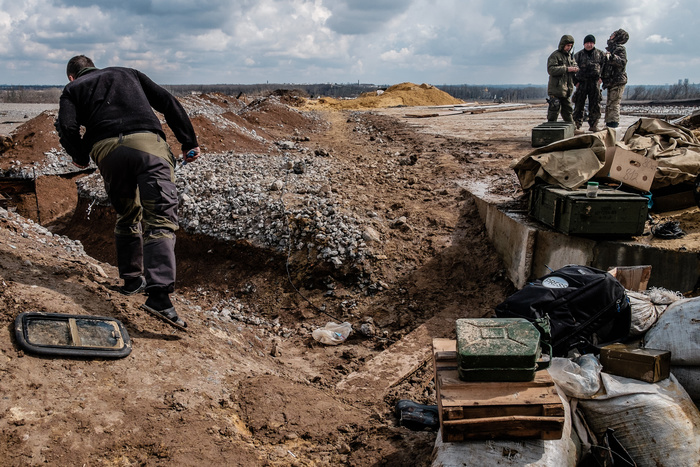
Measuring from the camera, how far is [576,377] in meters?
2.65

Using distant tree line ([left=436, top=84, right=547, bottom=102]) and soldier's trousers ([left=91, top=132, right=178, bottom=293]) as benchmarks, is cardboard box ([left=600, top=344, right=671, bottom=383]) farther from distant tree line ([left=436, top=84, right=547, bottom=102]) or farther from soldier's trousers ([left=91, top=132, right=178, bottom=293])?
distant tree line ([left=436, top=84, right=547, bottom=102])

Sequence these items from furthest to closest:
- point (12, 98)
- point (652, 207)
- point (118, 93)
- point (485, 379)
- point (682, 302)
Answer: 1. point (12, 98)
2. point (652, 207)
3. point (118, 93)
4. point (682, 302)
5. point (485, 379)

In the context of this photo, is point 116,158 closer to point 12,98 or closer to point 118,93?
point 118,93

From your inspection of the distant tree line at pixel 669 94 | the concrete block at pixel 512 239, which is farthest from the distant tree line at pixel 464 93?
the concrete block at pixel 512 239

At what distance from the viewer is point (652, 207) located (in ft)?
16.6

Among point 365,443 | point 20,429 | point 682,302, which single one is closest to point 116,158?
point 20,429

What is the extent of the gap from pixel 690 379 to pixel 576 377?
2.36ft

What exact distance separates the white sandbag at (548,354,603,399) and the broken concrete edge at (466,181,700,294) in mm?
1387

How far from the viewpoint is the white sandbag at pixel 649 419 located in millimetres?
2508

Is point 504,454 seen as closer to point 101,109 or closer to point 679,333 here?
point 679,333

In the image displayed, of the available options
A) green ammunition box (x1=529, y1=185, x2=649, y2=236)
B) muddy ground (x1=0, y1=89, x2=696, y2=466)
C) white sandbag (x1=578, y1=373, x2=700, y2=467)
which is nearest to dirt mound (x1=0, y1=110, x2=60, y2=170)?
muddy ground (x1=0, y1=89, x2=696, y2=466)

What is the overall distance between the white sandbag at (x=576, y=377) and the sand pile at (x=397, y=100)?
2541cm

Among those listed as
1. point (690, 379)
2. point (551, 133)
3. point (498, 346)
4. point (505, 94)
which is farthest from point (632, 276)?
point (505, 94)

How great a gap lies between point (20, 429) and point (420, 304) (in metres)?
3.65
